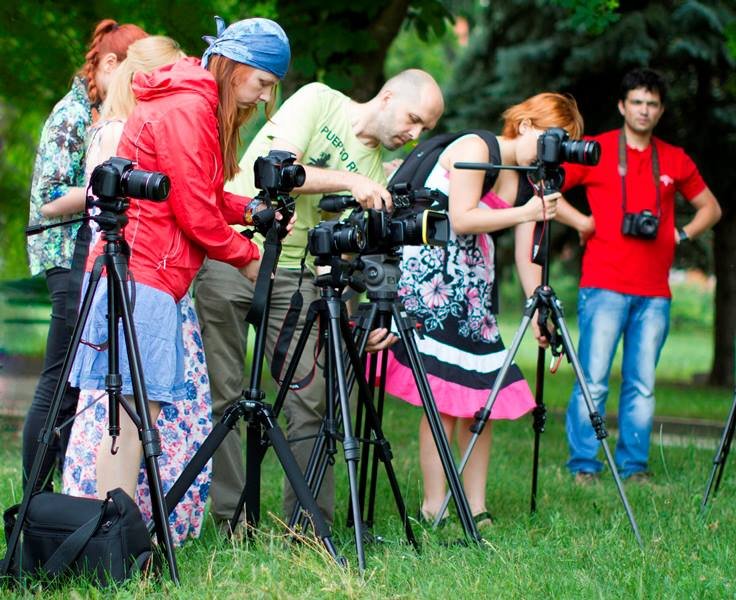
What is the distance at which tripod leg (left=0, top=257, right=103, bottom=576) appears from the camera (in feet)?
12.3

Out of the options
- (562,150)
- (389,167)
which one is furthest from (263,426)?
(389,167)

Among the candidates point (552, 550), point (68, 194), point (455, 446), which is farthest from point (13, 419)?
point (552, 550)

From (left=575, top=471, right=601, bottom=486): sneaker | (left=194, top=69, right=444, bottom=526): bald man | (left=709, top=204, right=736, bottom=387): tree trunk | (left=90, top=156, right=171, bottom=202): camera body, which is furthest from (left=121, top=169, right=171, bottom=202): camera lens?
(left=709, top=204, right=736, bottom=387): tree trunk

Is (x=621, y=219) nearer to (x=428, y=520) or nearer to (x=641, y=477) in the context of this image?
(x=641, y=477)

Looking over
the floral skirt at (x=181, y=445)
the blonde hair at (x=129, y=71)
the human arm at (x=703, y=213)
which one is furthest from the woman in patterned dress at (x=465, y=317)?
the human arm at (x=703, y=213)

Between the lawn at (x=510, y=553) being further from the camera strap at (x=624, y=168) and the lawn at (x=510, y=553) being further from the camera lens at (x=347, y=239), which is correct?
the camera strap at (x=624, y=168)

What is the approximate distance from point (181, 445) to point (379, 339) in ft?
2.82

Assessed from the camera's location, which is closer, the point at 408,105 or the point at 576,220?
the point at 408,105

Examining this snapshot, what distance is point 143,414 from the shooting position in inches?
147

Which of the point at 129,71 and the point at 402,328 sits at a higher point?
the point at 129,71

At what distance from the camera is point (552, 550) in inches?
172

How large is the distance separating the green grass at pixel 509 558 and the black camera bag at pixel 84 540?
65 mm

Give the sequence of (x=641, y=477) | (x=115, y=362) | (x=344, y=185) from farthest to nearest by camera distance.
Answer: (x=641, y=477) → (x=344, y=185) → (x=115, y=362)

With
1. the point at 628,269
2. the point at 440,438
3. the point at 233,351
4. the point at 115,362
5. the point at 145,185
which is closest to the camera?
the point at 145,185
